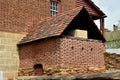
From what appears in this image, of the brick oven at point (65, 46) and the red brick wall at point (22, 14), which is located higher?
the red brick wall at point (22, 14)

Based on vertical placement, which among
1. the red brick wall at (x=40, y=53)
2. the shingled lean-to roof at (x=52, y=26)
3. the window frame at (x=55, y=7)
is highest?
the window frame at (x=55, y=7)

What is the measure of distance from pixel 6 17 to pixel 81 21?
175 inches

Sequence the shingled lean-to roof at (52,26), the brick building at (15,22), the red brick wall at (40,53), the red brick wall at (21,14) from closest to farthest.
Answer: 1. the red brick wall at (40,53)
2. the shingled lean-to roof at (52,26)
3. the brick building at (15,22)
4. the red brick wall at (21,14)

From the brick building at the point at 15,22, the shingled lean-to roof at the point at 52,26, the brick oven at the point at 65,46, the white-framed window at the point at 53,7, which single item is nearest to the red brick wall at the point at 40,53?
the brick oven at the point at 65,46

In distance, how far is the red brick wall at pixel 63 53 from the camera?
1617 centimetres

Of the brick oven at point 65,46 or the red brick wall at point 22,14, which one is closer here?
the brick oven at point 65,46

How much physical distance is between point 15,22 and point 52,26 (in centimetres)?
271

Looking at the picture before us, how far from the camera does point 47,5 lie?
68.9 ft

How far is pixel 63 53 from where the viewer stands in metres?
16.2

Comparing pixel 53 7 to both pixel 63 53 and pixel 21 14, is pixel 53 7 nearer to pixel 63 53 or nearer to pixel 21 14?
pixel 21 14

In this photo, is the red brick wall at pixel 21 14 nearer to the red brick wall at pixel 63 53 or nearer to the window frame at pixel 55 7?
the window frame at pixel 55 7

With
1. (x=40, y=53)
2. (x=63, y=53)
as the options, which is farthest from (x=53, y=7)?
(x=63, y=53)

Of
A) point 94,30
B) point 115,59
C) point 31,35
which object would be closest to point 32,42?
point 31,35

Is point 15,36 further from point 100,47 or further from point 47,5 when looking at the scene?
point 100,47
